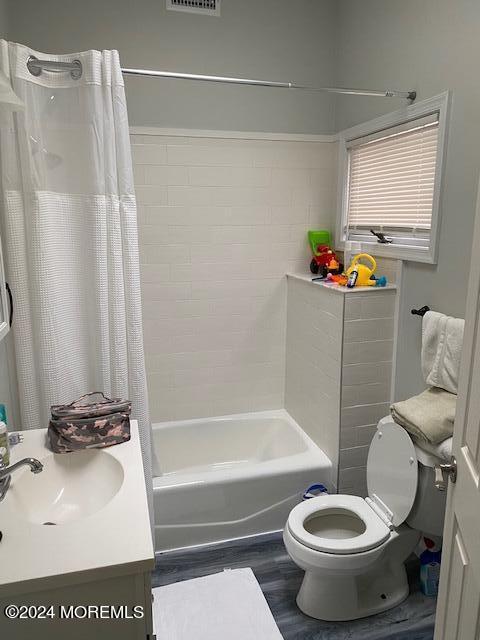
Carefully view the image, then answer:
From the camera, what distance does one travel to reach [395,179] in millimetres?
2387

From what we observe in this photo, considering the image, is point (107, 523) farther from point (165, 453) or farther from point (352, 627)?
point (165, 453)

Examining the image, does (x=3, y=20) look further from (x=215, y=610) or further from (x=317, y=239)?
(x=215, y=610)

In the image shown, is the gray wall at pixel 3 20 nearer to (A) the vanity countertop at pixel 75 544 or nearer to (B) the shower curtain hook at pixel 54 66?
(B) the shower curtain hook at pixel 54 66

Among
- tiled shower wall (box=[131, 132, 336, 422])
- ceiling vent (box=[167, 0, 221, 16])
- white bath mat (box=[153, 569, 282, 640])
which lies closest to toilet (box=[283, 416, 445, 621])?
white bath mat (box=[153, 569, 282, 640])

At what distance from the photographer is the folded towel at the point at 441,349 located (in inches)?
73.4

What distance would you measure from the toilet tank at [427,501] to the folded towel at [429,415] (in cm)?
8

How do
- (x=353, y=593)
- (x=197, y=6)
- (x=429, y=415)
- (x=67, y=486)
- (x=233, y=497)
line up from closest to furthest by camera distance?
(x=67, y=486) < (x=429, y=415) < (x=353, y=593) < (x=233, y=497) < (x=197, y=6)

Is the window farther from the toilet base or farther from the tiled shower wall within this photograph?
the toilet base

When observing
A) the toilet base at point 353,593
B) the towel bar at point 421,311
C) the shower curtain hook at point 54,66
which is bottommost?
the toilet base at point 353,593

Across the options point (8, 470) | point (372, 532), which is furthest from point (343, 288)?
point (8, 470)

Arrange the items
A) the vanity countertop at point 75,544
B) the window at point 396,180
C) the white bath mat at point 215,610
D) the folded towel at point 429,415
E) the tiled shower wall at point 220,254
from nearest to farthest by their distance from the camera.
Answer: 1. the vanity countertop at point 75,544
2. the folded towel at point 429,415
3. the white bath mat at point 215,610
4. the window at point 396,180
5. the tiled shower wall at point 220,254

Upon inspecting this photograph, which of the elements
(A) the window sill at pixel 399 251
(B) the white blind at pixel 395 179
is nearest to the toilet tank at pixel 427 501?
(A) the window sill at pixel 399 251

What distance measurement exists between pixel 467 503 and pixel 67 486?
1.15 meters

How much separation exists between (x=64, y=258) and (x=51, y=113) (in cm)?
58
